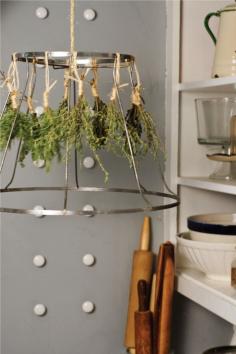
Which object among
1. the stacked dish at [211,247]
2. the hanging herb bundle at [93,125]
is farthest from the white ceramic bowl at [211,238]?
the hanging herb bundle at [93,125]

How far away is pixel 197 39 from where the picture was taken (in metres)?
1.69

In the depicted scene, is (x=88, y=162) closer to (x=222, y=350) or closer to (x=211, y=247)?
(x=211, y=247)

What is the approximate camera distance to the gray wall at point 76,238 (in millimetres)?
1622

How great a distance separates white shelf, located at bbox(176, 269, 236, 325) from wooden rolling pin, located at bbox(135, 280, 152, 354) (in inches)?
4.0

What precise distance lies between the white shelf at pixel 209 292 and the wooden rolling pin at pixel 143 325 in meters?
0.10

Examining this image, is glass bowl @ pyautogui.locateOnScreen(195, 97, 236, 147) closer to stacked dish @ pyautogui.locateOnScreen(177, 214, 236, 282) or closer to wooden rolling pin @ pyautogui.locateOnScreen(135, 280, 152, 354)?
stacked dish @ pyautogui.locateOnScreen(177, 214, 236, 282)

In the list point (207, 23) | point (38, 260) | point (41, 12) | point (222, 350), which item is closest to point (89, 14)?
point (41, 12)

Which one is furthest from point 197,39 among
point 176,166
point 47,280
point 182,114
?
point 47,280

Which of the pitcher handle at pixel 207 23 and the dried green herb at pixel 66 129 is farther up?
the pitcher handle at pixel 207 23

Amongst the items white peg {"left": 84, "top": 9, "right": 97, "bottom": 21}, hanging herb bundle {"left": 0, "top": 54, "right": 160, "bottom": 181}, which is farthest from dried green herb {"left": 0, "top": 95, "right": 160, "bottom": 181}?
white peg {"left": 84, "top": 9, "right": 97, "bottom": 21}

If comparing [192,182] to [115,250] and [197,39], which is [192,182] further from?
[197,39]

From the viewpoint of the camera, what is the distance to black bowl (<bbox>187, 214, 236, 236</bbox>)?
149cm

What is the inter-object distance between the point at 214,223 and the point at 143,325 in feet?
0.98

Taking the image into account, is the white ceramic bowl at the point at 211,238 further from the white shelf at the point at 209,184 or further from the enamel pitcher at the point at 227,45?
the enamel pitcher at the point at 227,45
